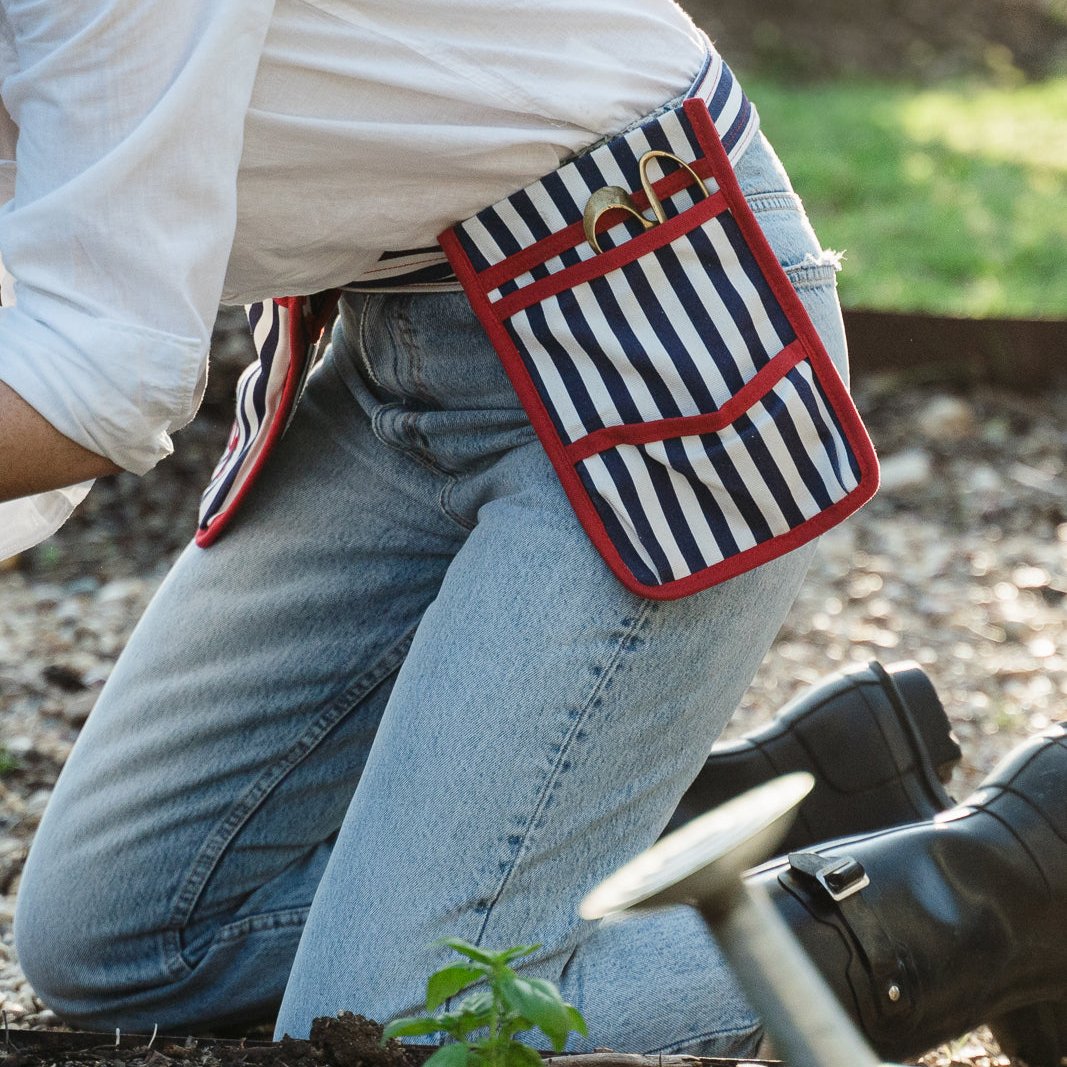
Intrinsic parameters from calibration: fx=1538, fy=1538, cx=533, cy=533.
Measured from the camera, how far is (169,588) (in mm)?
1668

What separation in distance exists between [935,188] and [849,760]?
4.07 m

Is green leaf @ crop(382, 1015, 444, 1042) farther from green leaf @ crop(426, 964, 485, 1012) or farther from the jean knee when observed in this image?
the jean knee

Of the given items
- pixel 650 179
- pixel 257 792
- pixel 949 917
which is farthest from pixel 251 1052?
pixel 650 179

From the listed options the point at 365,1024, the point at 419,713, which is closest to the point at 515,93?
the point at 419,713

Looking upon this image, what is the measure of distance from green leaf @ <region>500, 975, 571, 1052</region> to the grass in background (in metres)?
2.95

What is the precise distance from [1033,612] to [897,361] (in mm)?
1112

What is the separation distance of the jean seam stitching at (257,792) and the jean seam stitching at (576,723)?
37cm

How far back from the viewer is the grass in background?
4.19m

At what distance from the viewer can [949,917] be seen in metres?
1.37

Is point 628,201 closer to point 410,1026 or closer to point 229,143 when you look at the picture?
point 229,143

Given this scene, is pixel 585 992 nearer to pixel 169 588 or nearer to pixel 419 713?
pixel 419 713

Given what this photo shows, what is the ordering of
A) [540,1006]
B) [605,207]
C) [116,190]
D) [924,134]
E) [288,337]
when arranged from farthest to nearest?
1. [924,134]
2. [288,337]
3. [605,207]
4. [116,190]
5. [540,1006]

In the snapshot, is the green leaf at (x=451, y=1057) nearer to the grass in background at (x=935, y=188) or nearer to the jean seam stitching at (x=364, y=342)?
the jean seam stitching at (x=364, y=342)

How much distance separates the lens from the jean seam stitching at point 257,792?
1600mm
